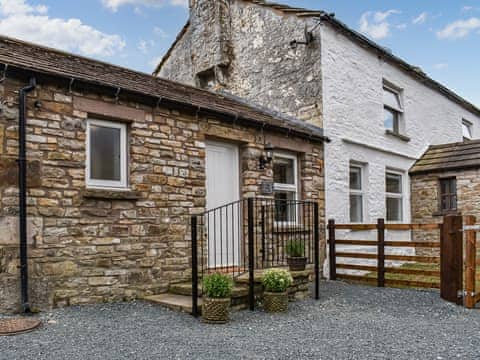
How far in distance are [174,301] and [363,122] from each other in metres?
6.75

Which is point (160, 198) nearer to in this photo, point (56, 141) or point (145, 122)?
point (145, 122)

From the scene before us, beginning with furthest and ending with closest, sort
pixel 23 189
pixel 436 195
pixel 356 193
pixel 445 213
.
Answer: pixel 436 195
pixel 445 213
pixel 356 193
pixel 23 189

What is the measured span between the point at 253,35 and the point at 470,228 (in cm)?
704

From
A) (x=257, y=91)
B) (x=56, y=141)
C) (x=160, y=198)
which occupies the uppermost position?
(x=257, y=91)

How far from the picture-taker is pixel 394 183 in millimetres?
11914

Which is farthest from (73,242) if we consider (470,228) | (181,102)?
(470,228)

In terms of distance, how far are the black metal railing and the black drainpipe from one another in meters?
2.40

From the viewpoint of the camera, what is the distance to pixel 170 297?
609 cm

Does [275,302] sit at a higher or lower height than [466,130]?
lower

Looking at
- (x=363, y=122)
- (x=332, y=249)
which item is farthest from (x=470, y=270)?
(x=363, y=122)

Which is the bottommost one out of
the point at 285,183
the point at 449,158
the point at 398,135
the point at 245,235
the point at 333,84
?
the point at 245,235

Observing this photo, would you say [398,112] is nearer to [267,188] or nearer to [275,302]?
[267,188]

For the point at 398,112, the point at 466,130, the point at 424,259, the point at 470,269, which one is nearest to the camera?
the point at 470,269

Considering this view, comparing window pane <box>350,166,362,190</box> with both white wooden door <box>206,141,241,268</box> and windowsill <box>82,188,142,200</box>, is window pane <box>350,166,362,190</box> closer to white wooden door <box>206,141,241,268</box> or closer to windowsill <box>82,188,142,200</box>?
white wooden door <box>206,141,241,268</box>
